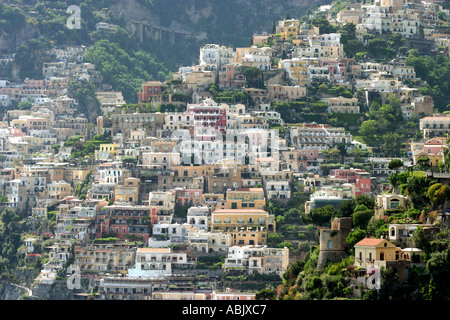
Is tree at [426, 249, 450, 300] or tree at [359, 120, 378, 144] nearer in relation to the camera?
tree at [426, 249, 450, 300]

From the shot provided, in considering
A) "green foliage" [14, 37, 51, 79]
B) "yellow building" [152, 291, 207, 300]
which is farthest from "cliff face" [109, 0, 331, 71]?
"yellow building" [152, 291, 207, 300]

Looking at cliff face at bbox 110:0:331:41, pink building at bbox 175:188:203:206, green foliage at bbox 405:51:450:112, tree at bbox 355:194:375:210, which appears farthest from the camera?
cliff face at bbox 110:0:331:41

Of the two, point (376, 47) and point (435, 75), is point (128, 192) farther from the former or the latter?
point (435, 75)

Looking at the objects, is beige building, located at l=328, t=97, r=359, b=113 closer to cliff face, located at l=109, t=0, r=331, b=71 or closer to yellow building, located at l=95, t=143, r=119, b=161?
yellow building, located at l=95, t=143, r=119, b=161

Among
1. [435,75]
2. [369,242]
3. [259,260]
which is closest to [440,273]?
[369,242]
